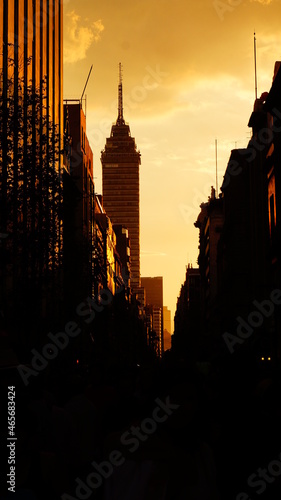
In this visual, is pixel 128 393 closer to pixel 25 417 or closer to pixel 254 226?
pixel 25 417

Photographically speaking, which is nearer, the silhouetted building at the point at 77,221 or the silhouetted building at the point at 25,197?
the silhouetted building at the point at 25,197

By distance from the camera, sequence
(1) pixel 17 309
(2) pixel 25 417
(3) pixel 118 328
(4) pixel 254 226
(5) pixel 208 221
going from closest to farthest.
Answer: (2) pixel 25 417
(1) pixel 17 309
(4) pixel 254 226
(3) pixel 118 328
(5) pixel 208 221

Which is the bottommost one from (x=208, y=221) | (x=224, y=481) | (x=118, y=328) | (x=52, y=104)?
(x=224, y=481)

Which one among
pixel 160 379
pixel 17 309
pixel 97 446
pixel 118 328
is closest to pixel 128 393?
pixel 97 446

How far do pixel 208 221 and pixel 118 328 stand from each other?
2339 inches

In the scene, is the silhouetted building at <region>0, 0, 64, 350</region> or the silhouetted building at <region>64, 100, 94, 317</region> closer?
the silhouetted building at <region>0, 0, 64, 350</region>

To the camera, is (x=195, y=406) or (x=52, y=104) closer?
(x=195, y=406)

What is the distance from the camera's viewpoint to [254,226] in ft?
259

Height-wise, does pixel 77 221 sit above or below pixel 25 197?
above

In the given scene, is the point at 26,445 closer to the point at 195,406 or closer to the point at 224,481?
the point at 224,481

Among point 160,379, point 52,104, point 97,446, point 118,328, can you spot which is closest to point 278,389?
point 97,446

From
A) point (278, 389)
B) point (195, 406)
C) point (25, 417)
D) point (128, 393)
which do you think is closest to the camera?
point (195, 406)

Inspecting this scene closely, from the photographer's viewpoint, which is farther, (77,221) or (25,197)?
(77,221)

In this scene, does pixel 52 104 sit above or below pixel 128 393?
above
